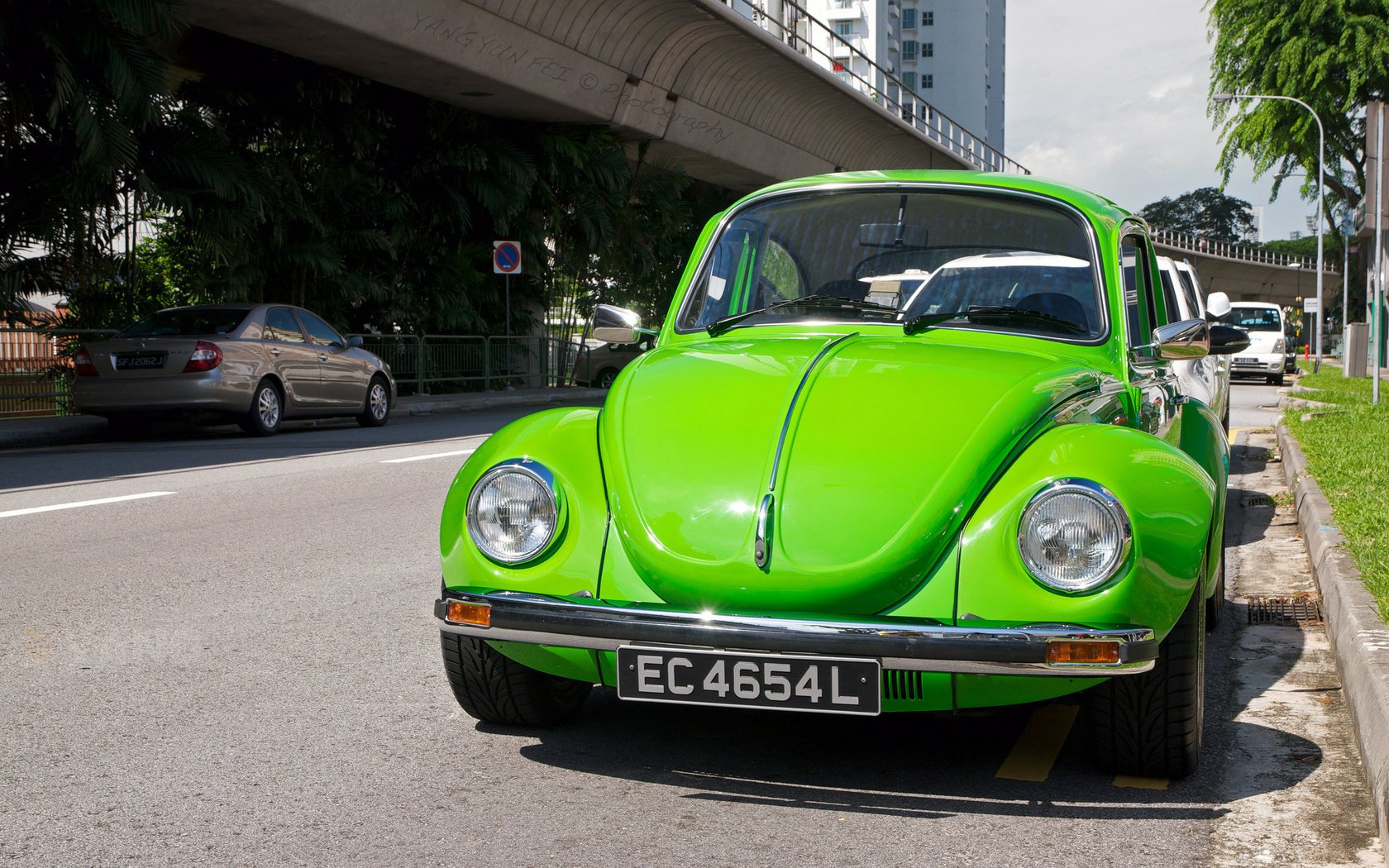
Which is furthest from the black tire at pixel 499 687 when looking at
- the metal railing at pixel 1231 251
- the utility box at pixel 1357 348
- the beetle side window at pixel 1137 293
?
the metal railing at pixel 1231 251

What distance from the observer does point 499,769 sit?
4031mm

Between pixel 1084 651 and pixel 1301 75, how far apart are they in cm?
4322

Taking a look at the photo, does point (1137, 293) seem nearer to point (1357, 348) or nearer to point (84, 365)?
point (84, 365)

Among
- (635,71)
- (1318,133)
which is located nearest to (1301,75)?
(1318,133)

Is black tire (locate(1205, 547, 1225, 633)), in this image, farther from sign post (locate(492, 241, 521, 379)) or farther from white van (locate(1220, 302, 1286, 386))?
white van (locate(1220, 302, 1286, 386))

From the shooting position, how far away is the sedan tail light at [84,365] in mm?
16219

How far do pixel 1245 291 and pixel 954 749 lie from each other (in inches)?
4380

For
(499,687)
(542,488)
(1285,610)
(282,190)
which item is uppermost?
(282,190)

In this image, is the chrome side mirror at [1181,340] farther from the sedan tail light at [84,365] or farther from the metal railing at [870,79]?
the metal railing at [870,79]

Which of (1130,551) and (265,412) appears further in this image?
(265,412)

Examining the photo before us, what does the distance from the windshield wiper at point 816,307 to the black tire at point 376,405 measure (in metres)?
14.8

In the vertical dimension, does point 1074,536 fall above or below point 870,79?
below

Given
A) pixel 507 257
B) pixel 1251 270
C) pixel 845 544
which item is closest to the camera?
pixel 845 544

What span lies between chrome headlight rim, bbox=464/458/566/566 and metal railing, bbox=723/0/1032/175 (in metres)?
20.4
